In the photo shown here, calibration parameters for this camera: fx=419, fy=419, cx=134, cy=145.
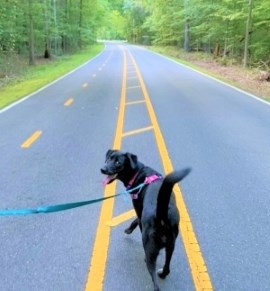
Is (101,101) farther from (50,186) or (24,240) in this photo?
(24,240)

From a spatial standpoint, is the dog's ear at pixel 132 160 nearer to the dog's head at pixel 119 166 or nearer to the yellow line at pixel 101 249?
the dog's head at pixel 119 166

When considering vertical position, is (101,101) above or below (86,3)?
below

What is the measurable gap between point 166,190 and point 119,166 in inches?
37.3

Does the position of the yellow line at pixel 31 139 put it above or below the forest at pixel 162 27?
below

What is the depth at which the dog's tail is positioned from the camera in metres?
3.07

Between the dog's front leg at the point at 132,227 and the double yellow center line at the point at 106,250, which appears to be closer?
the double yellow center line at the point at 106,250

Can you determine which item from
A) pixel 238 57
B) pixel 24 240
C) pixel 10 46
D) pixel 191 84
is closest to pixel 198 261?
pixel 24 240

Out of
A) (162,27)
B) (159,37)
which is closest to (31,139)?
(162,27)

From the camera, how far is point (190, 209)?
18.2 ft

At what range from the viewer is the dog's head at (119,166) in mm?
4047

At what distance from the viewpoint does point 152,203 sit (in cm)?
368

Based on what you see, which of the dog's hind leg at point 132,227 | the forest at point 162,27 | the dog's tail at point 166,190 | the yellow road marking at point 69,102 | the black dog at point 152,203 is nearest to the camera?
the dog's tail at point 166,190

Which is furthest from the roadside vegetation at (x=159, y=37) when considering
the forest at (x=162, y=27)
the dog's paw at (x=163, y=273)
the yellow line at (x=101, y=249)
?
the dog's paw at (x=163, y=273)

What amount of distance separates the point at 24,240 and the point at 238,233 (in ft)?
8.03
